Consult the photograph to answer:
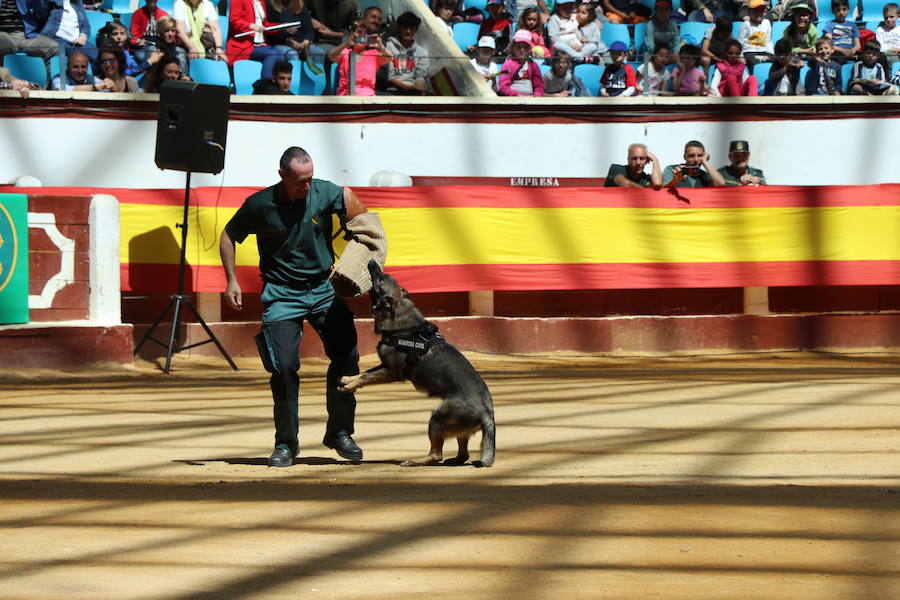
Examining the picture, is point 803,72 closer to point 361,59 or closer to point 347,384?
point 361,59

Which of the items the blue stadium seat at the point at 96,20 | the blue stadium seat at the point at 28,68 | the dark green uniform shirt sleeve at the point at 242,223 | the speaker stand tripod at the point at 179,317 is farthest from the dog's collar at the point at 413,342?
the blue stadium seat at the point at 96,20

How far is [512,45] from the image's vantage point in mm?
20062

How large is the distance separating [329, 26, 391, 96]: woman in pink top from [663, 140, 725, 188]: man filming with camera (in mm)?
4129

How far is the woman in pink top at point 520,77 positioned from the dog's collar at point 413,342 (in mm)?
11794

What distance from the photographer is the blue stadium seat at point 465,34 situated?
21.2 metres

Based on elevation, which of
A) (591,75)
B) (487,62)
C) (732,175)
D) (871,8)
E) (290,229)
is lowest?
(732,175)

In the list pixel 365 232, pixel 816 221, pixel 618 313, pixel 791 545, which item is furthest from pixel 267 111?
pixel 791 545

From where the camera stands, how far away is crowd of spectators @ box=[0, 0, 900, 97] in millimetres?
18750

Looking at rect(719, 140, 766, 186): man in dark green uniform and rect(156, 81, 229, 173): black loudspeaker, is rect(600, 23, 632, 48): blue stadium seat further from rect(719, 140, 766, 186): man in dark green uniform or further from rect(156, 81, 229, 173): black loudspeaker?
rect(156, 81, 229, 173): black loudspeaker

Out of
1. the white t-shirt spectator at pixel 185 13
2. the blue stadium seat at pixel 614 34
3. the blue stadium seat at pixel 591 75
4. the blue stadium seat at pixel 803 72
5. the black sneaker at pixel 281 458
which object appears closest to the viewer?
the black sneaker at pixel 281 458

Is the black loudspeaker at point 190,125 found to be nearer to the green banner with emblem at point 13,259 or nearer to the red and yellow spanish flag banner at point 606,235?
the red and yellow spanish flag banner at point 606,235

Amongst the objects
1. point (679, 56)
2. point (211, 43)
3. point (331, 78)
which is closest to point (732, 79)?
point (679, 56)

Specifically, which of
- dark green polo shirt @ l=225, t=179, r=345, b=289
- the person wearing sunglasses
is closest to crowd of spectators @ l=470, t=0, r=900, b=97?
the person wearing sunglasses

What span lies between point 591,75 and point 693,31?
2.21 m
